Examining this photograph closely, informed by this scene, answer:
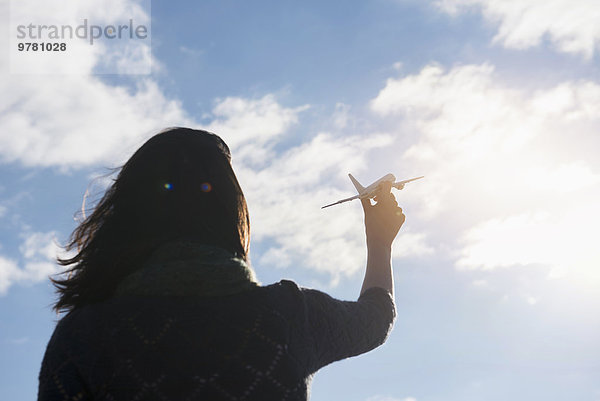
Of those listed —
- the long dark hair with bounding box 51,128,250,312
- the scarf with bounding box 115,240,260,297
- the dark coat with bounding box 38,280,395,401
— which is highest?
the long dark hair with bounding box 51,128,250,312

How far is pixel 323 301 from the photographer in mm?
5203

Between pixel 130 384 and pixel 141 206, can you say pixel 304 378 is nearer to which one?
pixel 130 384

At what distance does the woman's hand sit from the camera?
257 inches

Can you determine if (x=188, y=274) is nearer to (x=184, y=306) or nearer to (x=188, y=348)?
(x=184, y=306)

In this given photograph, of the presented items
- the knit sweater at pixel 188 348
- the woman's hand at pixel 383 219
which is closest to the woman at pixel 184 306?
the knit sweater at pixel 188 348

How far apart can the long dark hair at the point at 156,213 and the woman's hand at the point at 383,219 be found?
1.55m

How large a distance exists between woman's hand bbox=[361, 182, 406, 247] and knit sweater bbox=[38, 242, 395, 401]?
5.43 feet

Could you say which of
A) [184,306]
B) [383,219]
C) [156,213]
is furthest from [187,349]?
[383,219]

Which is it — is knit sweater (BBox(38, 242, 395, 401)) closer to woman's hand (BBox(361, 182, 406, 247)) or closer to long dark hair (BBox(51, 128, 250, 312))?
long dark hair (BBox(51, 128, 250, 312))

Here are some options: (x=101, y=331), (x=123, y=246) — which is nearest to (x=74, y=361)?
(x=101, y=331)

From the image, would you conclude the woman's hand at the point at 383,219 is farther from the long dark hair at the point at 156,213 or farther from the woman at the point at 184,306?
the long dark hair at the point at 156,213

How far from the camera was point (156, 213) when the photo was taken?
5414 mm

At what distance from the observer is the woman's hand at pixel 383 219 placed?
6.52 m

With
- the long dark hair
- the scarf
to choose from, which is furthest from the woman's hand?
the scarf
